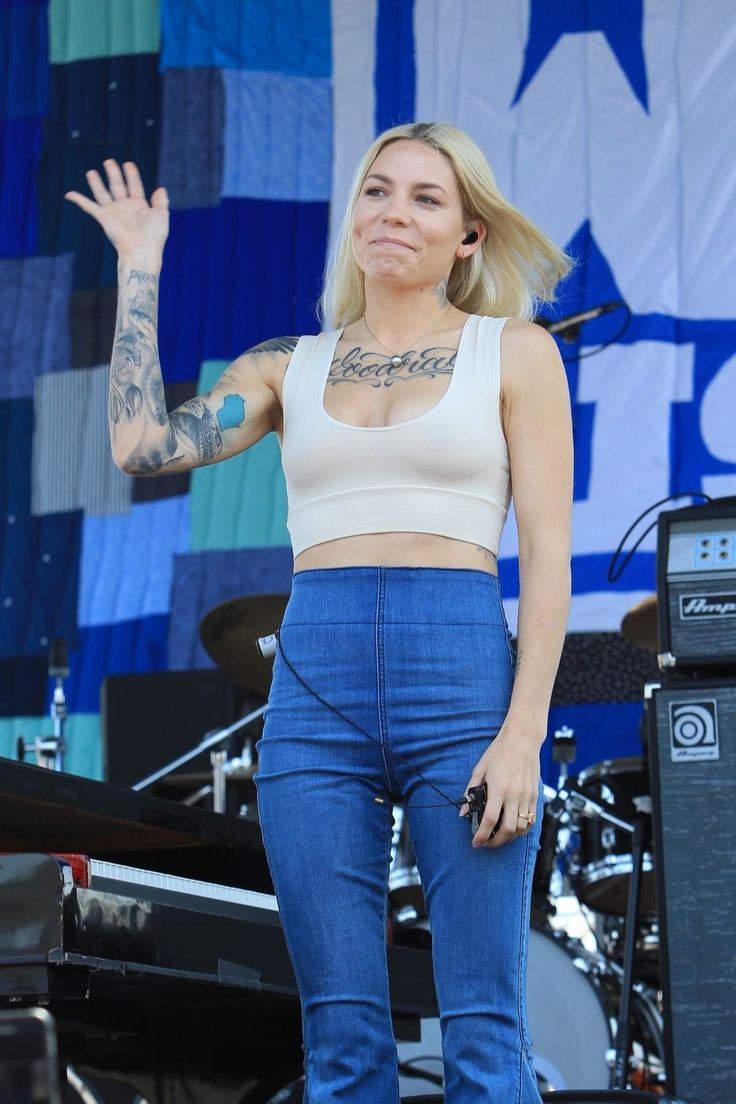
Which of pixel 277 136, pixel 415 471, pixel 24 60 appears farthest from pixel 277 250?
pixel 415 471

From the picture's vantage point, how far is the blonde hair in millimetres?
1866

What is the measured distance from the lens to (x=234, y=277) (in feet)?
18.0

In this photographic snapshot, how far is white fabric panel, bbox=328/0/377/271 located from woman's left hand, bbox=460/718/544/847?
399cm

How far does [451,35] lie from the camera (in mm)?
5367

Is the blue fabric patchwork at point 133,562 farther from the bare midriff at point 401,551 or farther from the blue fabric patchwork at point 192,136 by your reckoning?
the bare midriff at point 401,551

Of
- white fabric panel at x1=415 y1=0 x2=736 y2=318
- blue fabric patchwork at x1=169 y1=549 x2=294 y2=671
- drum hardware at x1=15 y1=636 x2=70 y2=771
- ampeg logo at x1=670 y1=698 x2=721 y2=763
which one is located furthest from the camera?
blue fabric patchwork at x1=169 y1=549 x2=294 y2=671

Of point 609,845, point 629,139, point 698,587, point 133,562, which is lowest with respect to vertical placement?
point 609,845

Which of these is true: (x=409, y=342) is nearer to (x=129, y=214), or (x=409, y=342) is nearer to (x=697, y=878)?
(x=129, y=214)

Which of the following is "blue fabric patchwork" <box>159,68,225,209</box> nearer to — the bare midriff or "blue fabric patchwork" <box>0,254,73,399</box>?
"blue fabric patchwork" <box>0,254,73,399</box>

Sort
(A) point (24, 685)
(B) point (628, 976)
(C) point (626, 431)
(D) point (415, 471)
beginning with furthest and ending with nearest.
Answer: (A) point (24, 685), (C) point (626, 431), (B) point (628, 976), (D) point (415, 471)

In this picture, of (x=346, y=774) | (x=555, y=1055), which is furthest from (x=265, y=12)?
(x=346, y=774)

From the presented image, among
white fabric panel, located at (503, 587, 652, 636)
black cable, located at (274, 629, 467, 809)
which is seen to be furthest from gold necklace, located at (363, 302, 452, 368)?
white fabric panel, located at (503, 587, 652, 636)

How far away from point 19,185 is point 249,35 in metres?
0.99

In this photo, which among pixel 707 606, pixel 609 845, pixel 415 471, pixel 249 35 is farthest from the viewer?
pixel 249 35
